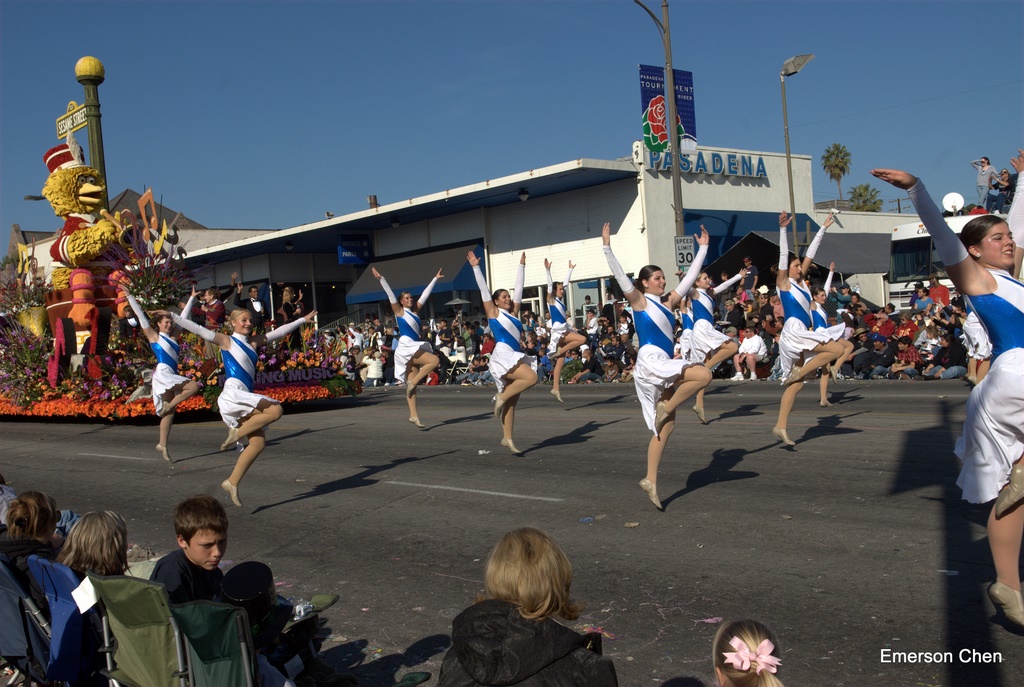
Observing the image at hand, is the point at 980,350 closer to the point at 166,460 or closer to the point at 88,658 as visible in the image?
the point at 88,658

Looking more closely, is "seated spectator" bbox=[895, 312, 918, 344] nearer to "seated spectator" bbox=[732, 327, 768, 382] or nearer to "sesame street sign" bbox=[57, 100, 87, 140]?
"seated spectator" bbox=[732, 327, 768, 382]

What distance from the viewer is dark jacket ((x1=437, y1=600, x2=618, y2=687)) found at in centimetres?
302

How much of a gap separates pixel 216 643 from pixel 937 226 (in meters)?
3.64

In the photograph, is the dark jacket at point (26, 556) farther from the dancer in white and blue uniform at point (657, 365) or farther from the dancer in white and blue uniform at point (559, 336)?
the dancer in white and blue uniform at point (559, 336)

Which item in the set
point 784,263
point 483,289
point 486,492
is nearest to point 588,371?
point 483,289

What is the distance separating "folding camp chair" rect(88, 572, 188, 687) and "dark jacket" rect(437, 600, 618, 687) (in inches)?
45.3

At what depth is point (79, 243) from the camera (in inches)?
816

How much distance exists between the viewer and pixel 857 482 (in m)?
8.59

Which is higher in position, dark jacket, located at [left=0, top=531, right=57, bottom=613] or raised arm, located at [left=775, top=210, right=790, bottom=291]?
raised arm, located at [left=775, top=210, right=790, bottom=291]

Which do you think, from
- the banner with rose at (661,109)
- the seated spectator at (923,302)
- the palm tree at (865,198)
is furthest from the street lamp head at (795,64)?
the palm tree at (865,198)

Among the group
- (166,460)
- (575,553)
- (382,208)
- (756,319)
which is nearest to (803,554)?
(575,553)

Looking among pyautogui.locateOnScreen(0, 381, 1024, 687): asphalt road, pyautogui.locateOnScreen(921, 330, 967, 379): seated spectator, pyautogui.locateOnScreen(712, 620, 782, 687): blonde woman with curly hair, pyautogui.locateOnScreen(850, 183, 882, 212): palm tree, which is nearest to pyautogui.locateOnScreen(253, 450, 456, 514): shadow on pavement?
pyautogui.locateOnScreen(0, 381, 1024, 687): asphalt road

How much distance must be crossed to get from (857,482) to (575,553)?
122 inches

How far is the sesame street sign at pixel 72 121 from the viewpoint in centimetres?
2300
